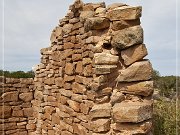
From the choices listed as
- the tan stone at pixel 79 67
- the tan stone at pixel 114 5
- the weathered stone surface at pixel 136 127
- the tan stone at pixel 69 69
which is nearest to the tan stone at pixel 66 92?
the tan stone at pixel 69 69

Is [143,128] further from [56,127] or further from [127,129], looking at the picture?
[56,127]

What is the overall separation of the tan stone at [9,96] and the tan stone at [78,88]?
2589 mm

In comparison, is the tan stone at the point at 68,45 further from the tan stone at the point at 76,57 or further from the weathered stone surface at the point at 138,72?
the weathered stone surface at the point at 138,72

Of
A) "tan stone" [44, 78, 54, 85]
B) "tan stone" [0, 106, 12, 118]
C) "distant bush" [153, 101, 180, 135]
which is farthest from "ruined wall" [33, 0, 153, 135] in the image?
"tan stone" [0, 106, 12, 118]

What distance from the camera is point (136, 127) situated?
438 centimetres

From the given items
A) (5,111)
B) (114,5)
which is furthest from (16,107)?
(114,5)

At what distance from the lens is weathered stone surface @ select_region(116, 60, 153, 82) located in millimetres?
4531

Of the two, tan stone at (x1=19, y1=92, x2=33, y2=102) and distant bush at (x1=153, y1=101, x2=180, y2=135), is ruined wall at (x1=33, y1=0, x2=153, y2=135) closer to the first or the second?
distant bush at (x1=153, y1=101, x2=180, y2=135)

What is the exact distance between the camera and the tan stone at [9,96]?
776 cm

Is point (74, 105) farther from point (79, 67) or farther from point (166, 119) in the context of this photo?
point (166, 119)

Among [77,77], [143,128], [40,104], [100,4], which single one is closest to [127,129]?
[143,128]

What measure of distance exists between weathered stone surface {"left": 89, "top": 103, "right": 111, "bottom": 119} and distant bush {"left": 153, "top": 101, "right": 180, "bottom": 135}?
1642 millimetres

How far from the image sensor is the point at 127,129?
4430 mm

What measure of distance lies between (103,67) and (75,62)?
4.00 ft
